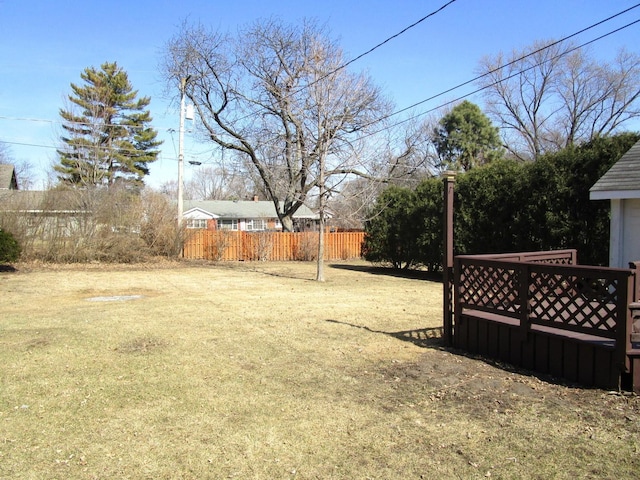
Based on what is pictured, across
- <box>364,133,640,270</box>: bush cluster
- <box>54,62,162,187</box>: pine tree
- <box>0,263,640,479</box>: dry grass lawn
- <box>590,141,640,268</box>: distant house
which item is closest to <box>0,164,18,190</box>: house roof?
<box>54,62,162,187</box>: pine tree

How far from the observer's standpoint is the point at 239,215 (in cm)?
4888

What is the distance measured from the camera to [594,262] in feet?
38.0

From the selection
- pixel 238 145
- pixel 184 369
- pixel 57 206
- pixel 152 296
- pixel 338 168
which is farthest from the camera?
pixel 238 145

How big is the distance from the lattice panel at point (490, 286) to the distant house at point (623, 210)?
15.6 ft

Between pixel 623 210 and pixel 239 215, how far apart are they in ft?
136

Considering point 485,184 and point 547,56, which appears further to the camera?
point 547,56

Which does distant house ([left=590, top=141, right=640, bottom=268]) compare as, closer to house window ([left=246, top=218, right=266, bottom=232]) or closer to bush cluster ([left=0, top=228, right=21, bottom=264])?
bush cluster ([left=0, top=228, right=21, bottom=264])

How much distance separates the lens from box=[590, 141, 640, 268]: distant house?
9.71 metres

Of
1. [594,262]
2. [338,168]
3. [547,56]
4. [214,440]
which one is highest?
[547,56]

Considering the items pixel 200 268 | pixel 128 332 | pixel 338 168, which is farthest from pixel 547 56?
pixel 128 332

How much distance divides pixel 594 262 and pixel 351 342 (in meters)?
7.78

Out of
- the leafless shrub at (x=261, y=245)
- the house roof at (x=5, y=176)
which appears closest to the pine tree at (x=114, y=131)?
the house roof at (x=5, y=176)

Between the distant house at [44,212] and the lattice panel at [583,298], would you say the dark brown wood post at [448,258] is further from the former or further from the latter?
the distant house at [44,212]

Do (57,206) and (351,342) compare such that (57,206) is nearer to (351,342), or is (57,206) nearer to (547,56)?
(351,342)
